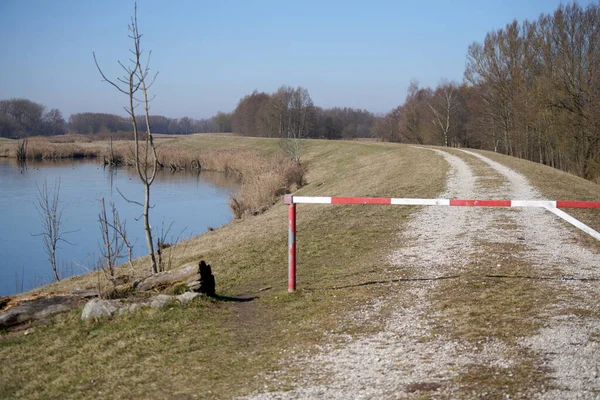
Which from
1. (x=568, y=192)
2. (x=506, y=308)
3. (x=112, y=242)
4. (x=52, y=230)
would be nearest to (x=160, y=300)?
(x=112, y=242)

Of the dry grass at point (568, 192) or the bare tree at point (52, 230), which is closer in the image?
the dry grass at point (568, 192)

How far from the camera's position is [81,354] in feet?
20.3

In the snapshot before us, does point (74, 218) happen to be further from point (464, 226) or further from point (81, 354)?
point (81, 354)

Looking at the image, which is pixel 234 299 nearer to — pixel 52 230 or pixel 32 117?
pixel 52 230

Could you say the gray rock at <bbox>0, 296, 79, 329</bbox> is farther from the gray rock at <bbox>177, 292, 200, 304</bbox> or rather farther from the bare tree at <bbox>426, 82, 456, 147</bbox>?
the bare tree at <bbox>426, 82, 456, 147</bbox>

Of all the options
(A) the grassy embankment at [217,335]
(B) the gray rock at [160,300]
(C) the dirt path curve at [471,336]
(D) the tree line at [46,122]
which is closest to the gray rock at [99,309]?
(A) the grassy embankment at [217,335]

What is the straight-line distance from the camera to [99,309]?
7180mm

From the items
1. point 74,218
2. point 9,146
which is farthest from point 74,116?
point 74,218

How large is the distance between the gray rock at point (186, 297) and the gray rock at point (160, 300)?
10 cm

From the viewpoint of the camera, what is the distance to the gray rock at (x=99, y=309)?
7.12m

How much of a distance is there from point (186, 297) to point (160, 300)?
0.33m

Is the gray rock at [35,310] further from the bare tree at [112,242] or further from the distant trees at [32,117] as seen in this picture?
the distant trees at [32,117]

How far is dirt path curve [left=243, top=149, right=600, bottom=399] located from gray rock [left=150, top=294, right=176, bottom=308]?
2442 millimetres

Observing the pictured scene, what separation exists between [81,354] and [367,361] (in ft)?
10.4
